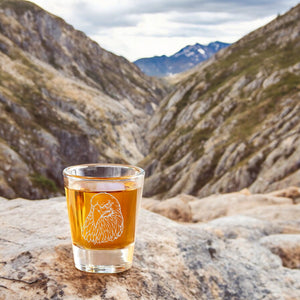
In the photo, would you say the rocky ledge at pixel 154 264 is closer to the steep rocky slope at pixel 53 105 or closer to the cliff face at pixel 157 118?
the cliff face at pixel 157 118

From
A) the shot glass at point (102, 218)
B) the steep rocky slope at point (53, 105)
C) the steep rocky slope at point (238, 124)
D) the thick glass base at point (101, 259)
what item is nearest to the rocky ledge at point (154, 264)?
the thick glass base at point (101, 259)

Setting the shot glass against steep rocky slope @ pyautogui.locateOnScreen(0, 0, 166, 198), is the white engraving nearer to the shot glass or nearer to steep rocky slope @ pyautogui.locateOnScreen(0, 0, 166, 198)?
the shot glass

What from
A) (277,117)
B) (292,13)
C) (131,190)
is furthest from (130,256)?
(292,13)

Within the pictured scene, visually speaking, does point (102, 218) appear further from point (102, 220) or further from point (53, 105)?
point (53, 105)

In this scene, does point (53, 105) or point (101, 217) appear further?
point (53, 105)

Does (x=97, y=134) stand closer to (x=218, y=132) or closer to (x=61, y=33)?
(x=218, y=132)

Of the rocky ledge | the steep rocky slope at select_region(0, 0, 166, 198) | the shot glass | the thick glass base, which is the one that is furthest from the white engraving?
the steep rocky slope at select_region(0, 0, 166, 198)

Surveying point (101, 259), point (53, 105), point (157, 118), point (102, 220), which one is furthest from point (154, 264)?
point (157, 118)
